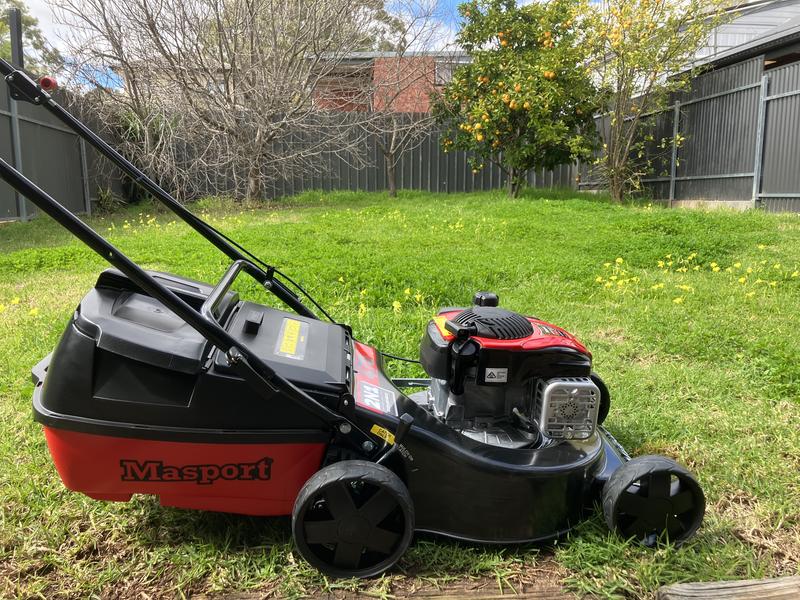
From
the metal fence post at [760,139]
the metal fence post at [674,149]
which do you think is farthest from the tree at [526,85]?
the metal fence post at [760,139]

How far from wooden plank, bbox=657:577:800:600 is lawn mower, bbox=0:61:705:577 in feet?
1.22

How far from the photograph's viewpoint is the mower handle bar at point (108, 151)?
76.9 inches

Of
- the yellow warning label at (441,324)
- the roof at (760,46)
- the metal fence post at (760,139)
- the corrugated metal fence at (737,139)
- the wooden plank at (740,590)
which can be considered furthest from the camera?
the metal fence post at (760,139)

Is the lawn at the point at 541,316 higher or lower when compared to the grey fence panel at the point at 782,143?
lower

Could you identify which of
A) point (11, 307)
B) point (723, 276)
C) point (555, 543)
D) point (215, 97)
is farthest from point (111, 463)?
point (215, 97)

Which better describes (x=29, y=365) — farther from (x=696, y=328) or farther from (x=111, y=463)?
(x=696, y=328)

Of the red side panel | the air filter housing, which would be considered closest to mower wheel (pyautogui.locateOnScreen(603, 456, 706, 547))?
the air filter housing

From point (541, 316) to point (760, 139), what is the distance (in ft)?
21.4

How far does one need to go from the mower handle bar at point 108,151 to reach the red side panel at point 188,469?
0.80 m

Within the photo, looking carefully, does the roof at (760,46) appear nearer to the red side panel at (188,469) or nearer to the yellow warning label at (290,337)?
the yellow warning label at (290,337)

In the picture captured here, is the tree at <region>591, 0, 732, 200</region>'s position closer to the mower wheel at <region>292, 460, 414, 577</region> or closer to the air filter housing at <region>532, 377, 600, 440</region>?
the air filter housing at <region>532, 377, 600, 440</region>

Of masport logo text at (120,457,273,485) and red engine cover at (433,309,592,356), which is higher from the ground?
red engine cover at (433,309,592,356)

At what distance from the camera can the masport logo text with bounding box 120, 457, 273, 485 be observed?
167 cm

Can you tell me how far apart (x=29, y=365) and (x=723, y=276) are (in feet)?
15.3
